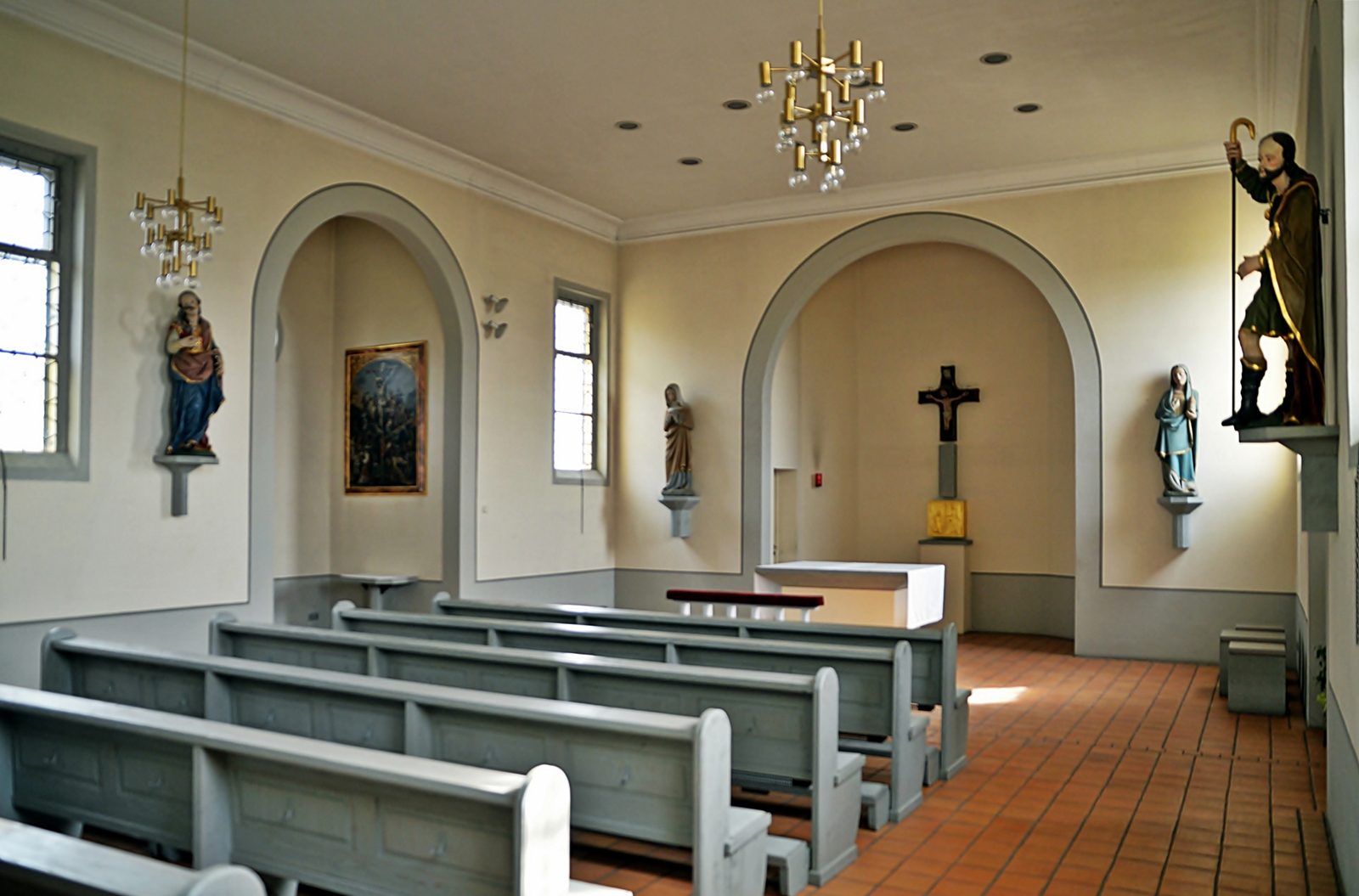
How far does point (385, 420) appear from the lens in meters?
9.41

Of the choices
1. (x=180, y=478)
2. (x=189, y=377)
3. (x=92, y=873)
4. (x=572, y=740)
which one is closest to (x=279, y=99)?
(x=189, y=377)

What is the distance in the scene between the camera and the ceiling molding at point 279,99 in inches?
242

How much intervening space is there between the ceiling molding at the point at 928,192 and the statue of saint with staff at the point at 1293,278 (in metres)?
5.23

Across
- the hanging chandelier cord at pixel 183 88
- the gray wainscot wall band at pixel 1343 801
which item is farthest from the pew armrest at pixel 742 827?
the hanging chandelier cord at pixel 183 88

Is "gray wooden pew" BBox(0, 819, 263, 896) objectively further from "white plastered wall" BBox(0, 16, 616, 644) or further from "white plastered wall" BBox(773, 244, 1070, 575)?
"white plastered wall" BBox(773, 244, 1070, 575)

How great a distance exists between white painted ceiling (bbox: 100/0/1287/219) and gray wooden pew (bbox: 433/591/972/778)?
363cm

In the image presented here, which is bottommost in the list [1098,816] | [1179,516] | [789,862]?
[1098,816]

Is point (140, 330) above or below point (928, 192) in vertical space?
below

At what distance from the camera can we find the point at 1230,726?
6316mm

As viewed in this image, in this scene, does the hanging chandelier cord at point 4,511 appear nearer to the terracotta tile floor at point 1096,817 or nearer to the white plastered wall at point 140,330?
the white plastered wall at point 140,330

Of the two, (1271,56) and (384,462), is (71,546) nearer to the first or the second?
(384,462)

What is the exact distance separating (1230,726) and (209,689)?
5.70m

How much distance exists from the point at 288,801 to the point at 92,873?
1.22m

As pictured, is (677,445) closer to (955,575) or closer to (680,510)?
(680,510)
